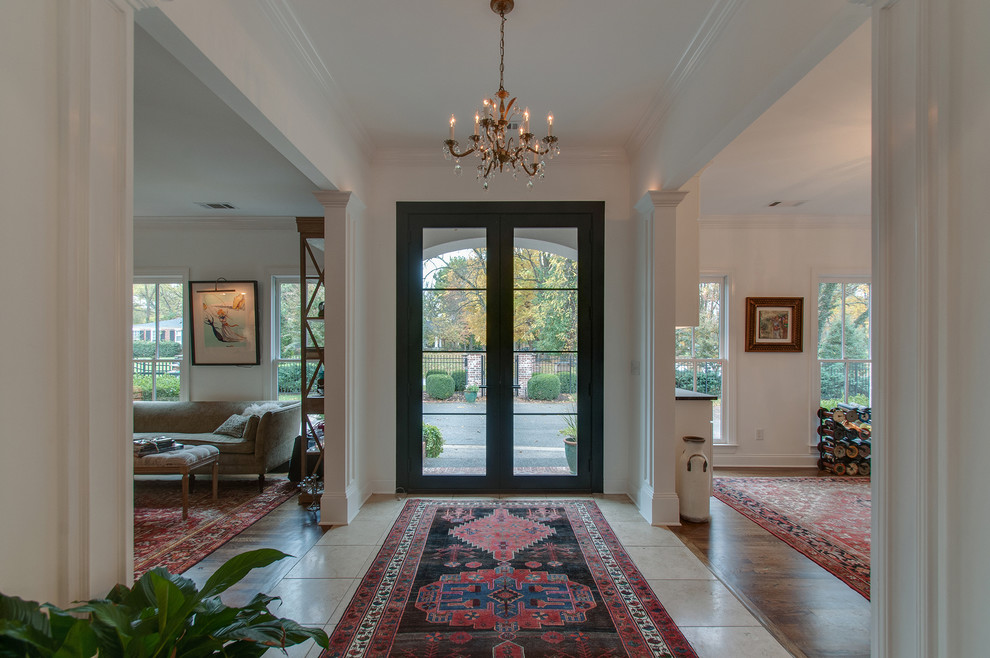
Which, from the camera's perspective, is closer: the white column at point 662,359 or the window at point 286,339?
the white column at point 662,359

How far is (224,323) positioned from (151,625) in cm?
519

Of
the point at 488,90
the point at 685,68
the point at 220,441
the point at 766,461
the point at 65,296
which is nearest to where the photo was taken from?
the point at 65,296

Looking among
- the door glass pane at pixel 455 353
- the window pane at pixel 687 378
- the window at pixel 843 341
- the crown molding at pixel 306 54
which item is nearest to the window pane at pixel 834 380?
the window at pixel 843 341

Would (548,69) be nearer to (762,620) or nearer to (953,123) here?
(953,123)

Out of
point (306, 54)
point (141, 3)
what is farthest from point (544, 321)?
point (141, 3)

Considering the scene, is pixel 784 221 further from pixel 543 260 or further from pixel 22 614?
pixel 22 614

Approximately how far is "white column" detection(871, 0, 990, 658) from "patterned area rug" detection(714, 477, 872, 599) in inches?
68.8

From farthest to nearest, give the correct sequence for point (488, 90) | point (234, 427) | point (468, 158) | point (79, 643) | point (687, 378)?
point (687, 378) → point (234, 427) → point (468, 158) → point (488, 90) → point (79, 643)

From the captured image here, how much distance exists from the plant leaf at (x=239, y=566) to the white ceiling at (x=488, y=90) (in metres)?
2.30

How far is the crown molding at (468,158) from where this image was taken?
4070mm

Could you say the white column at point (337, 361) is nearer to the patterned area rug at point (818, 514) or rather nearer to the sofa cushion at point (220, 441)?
the sofa cushion at point (220, 441)

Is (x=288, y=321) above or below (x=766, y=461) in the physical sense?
above

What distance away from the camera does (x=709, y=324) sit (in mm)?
5492

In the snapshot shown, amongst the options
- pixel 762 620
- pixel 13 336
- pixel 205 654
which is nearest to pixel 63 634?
pixel 205 654
